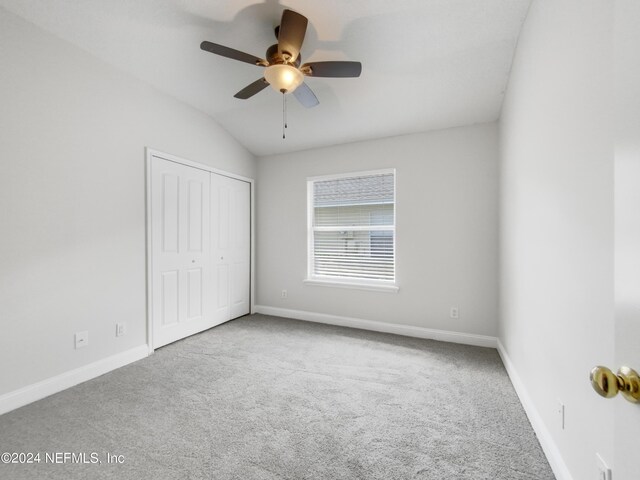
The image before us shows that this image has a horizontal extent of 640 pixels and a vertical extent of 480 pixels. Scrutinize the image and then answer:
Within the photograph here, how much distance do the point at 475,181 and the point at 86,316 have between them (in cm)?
397

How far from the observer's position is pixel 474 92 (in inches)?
109

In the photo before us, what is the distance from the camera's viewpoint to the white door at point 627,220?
1.65 ft

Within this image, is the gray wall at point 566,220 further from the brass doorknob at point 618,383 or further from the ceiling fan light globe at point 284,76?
the ceiling fan light globe at point 284,76

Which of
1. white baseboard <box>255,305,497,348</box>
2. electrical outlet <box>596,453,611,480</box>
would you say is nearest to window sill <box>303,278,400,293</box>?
white baseboard <box>255,305,497,348</box>

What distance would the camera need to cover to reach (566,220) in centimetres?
135

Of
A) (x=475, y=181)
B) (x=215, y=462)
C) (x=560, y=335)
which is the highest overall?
(x=475, y=181)

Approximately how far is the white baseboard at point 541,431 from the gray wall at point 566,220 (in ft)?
0.06

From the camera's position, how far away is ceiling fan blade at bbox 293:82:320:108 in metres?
2.30

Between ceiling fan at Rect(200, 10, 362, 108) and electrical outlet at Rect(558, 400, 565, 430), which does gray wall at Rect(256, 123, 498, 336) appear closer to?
ceiling fan at Rect(200, 10, 362, 108)

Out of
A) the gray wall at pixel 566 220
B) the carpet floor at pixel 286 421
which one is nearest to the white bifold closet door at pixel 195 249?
the carpet floor at pixel 286 421

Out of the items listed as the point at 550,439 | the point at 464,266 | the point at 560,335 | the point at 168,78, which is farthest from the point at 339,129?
the point at 550,439

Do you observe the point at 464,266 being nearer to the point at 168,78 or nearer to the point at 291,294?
the point at 291,294

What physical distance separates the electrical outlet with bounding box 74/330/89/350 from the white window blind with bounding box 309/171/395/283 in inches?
101

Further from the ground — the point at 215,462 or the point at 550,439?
the point at 550,439
